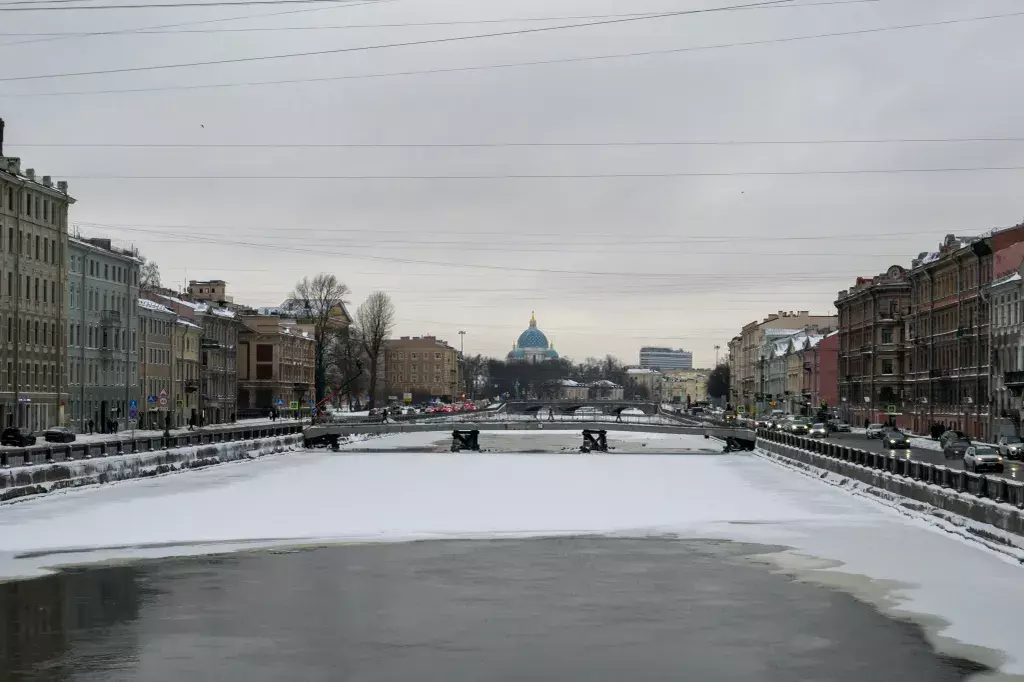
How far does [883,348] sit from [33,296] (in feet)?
295

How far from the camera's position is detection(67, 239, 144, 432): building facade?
12388cm

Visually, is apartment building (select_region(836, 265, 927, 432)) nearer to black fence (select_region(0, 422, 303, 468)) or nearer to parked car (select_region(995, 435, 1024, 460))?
parked car (select_region(995, 435, 1024, 460))

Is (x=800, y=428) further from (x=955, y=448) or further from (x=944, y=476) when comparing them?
(x=944, y=476)

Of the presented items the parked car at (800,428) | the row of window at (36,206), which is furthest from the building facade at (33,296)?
the parked car at (800,428)

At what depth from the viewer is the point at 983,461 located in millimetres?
72125

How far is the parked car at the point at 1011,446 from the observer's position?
282 feet

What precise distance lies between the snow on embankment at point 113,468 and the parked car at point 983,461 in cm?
3855

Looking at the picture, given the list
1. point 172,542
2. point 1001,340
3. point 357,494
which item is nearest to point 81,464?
point 357,494

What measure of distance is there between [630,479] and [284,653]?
182 feet

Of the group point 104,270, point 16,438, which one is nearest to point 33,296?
point 104,270

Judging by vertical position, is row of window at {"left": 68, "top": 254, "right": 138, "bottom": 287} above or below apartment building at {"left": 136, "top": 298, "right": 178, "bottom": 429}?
above

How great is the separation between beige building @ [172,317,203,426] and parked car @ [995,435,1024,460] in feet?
283

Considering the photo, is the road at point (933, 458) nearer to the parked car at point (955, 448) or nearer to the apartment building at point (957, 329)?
the parked car at point (955, 448)

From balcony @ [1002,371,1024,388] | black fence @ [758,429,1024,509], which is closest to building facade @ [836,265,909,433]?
balcony @ [1002,371,1024,388]
